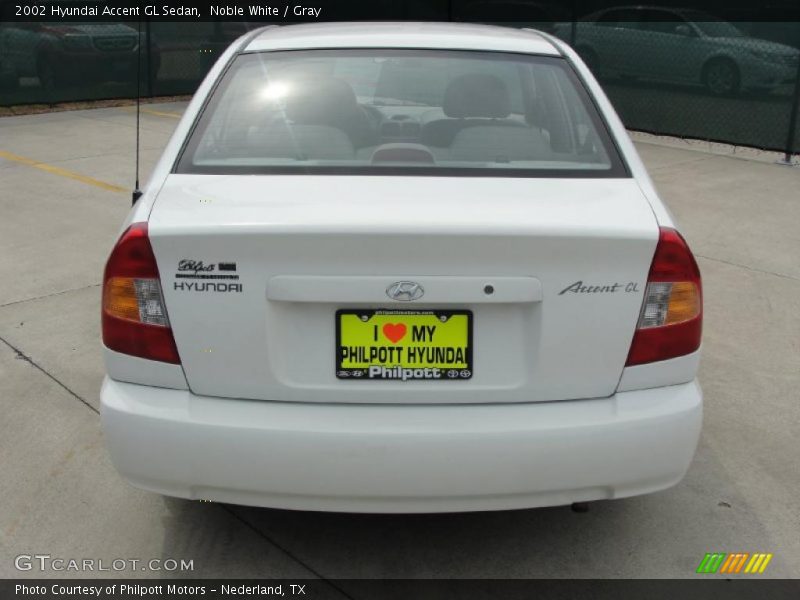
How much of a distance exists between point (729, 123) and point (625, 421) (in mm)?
9277

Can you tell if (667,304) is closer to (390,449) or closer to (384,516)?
(390,449)

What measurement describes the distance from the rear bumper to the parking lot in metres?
0.49

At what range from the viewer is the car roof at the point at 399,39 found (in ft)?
11.5

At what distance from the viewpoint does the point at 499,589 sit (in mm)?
2893

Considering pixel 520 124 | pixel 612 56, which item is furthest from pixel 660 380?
pixel 612 56

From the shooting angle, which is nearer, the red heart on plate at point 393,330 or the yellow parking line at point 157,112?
the red heart on plate at point 393,330

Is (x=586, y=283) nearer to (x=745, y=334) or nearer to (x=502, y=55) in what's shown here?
(x=502, y=55)

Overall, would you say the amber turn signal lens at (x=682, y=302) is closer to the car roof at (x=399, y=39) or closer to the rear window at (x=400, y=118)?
the rear window at (x=400, y=118)

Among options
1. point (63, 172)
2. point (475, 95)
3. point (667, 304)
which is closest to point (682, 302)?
point (667, 304)

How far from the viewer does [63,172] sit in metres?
8.95

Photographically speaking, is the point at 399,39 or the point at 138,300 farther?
the point at 399,39

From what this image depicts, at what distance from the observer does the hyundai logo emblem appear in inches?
96.7

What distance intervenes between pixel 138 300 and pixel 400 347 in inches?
28.1

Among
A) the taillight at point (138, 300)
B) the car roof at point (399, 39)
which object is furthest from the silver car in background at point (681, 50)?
the taillight at point (138, 300)
